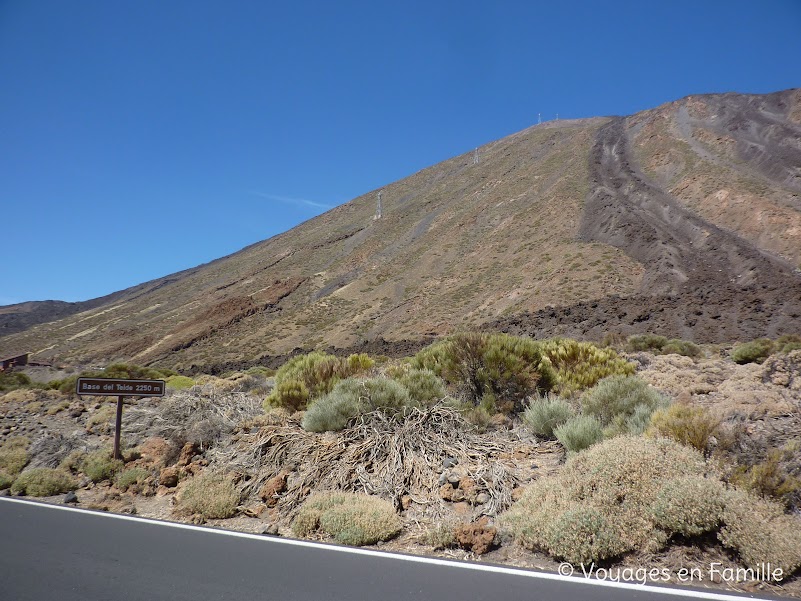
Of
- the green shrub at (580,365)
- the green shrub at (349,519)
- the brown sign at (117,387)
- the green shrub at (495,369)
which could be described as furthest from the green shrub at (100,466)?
A: the green shrub at (580,365)

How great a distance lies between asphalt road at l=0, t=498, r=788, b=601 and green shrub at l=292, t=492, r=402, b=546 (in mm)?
303

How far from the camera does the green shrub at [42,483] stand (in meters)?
7.97

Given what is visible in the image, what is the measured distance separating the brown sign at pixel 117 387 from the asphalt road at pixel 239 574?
139 inches

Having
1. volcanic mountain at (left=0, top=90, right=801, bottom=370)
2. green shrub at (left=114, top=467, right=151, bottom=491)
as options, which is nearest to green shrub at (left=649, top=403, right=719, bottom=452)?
green shrub at (left=114, top=467, right=151, bottom=491)

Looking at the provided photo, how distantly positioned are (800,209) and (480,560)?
40.4 metres

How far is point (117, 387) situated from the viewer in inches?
358

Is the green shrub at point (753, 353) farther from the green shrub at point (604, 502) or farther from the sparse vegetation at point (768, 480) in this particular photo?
the sparse vegetation at point (768, 480)

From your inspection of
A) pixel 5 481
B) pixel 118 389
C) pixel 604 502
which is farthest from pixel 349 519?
pixel 5 481

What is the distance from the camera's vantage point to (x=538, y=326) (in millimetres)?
27703

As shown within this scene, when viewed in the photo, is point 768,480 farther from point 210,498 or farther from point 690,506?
point 210,498

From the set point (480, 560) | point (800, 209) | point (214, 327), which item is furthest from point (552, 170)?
point (480, 560)

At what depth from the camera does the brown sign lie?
8.88 metres

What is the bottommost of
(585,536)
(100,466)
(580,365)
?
(100,466)

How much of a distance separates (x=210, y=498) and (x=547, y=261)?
3493 cm
